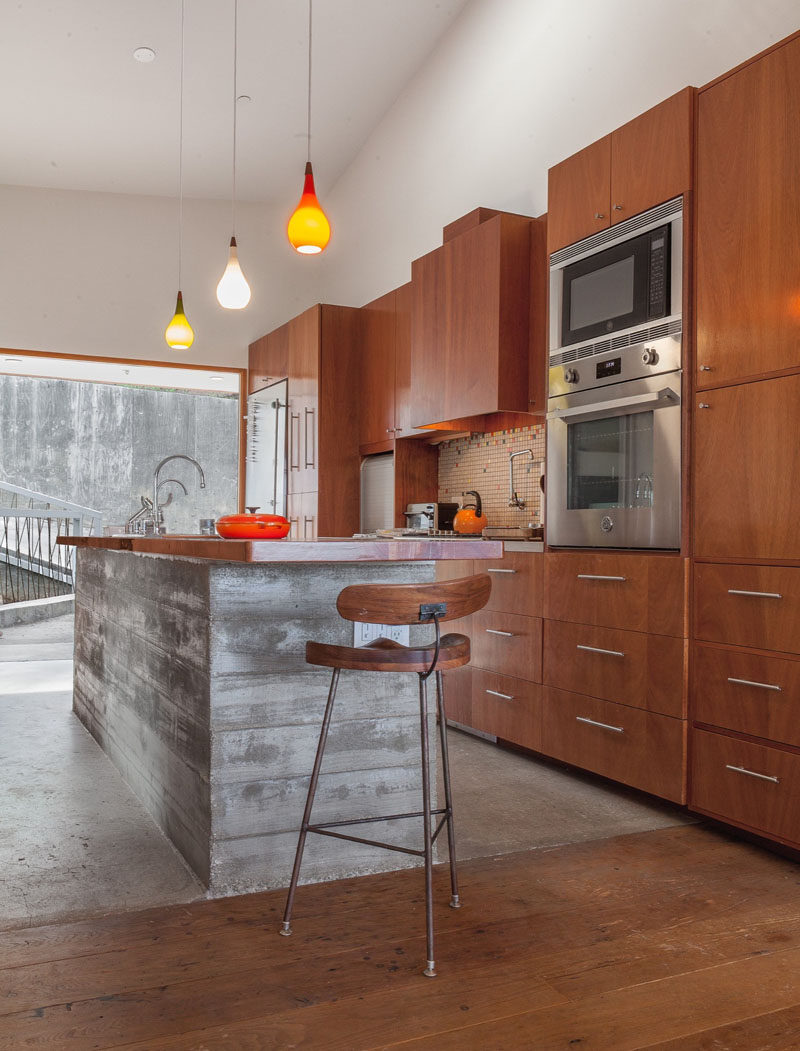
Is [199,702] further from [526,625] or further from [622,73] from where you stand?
[622,73]

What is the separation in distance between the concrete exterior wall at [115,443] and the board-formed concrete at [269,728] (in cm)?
490

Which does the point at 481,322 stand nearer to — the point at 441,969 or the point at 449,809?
the point at 449,809

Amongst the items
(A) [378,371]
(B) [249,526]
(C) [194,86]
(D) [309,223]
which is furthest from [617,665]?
(C) [194,86]

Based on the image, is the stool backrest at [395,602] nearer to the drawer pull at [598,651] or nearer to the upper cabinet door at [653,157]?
the drawer pull at [598,651]

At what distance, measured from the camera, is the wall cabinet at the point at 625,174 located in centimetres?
278

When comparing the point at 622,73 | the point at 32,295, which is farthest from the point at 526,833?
the point at 32,295

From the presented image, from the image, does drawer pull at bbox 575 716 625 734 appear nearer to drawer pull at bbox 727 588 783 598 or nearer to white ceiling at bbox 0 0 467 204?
drawer pull at bbox 727 588 783 598

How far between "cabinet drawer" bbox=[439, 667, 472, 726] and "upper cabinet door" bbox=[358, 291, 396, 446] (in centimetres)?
172

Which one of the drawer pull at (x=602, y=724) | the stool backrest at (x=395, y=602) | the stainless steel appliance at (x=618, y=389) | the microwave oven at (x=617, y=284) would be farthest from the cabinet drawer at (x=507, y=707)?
the stool backrest at (x=395, y=602)

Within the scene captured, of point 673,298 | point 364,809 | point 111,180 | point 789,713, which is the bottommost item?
point 364,809

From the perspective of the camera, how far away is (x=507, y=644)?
3.60 m

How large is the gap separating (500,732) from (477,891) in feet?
4.80

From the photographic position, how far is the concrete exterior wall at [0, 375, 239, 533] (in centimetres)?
734

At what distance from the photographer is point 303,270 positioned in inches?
273
